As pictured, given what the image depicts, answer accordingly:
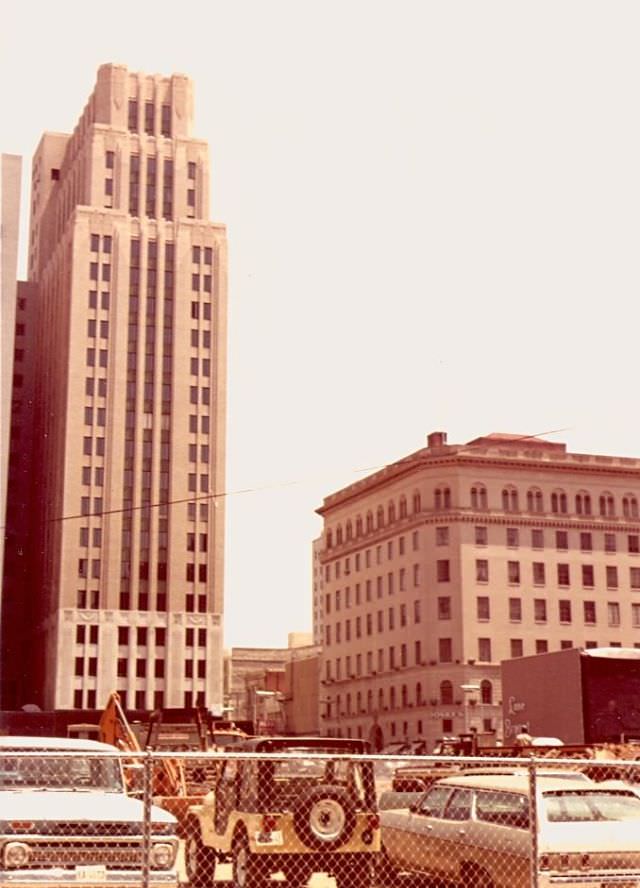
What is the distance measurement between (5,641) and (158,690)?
18542 millimetres

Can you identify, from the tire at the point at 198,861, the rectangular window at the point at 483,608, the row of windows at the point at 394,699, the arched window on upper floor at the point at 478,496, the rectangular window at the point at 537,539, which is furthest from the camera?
the rectangular window at the point at 537,539

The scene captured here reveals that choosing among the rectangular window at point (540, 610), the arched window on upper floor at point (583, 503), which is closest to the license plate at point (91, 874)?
the rectangular window at point (540, 610)

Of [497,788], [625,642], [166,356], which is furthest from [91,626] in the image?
[497,788]

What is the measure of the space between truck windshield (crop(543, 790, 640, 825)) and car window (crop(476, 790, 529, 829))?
297 mm

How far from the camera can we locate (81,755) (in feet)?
36.1

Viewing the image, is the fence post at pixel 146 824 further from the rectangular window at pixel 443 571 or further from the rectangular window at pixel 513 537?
the rectangular window at pixel 513 537

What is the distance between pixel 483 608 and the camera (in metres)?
106

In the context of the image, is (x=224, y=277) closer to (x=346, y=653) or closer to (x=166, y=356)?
(x=166, y=356)

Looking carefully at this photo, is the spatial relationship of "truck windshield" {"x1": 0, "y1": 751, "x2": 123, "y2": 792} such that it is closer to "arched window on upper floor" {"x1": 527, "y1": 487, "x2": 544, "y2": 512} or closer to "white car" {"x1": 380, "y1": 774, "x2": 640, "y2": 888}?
"white car" {"x1": 380, "y1": 774, "x2": 640, "y2": 888}

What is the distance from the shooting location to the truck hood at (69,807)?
1188cm

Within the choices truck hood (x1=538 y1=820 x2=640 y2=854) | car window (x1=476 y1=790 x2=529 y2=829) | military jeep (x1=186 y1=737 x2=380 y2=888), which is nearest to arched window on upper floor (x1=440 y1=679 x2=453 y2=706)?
military jeep (x1=186 y1=737 x2=380 y2=888)

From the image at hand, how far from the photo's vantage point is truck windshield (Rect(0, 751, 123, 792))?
13.2 metres

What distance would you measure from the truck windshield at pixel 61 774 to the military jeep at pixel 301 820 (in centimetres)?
206

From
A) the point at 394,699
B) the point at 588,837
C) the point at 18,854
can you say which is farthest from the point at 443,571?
the point at 18,854
